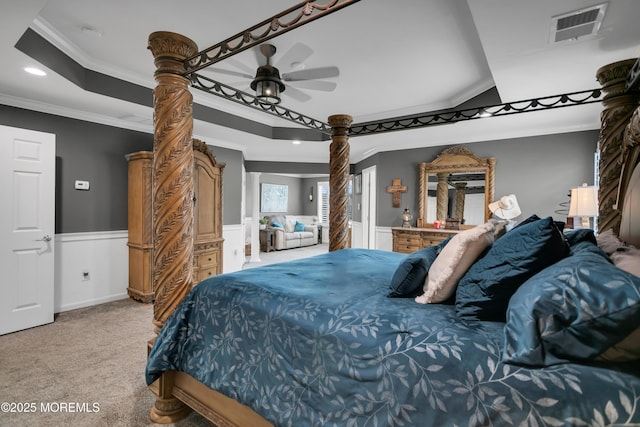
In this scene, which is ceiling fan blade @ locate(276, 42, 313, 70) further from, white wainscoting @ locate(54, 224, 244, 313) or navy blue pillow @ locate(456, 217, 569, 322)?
white wainscoting @ locate(54, 224, 244, 313)

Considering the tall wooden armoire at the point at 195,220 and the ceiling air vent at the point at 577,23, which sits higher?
the ceiling air vent at the point at 577,23

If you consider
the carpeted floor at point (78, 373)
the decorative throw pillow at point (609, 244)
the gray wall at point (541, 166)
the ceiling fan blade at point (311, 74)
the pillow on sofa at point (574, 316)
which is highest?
the ceiling fan blade at point (311, 74)

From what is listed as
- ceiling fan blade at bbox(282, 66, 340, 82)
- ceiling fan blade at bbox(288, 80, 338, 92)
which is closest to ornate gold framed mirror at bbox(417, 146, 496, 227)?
ceiling fan blade at bbox(288, 80, 338, 92)

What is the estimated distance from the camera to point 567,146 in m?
4.20

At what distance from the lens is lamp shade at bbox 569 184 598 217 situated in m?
3.00

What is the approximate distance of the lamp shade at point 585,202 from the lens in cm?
300

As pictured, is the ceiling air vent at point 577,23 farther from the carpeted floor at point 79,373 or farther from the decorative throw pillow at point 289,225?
the decorative throw pillow at point 289,225

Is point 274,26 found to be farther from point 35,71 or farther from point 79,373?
point 79,373

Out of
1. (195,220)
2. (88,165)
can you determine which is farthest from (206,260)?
(88,165)

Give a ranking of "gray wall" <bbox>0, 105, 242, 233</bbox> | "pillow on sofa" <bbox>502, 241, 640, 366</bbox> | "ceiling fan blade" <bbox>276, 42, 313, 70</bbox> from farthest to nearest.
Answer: "gray wall" <bbox>0, 105, 242, 233</bbox>
"ceiling fan blade" <bbox>276, 42, 313, 70</bbox>
"pillow on sofa" <bbox>502, 241, 640, 366</bbox>

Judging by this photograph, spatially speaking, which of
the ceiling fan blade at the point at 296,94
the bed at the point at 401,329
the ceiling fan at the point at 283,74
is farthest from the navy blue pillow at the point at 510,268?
the ceiling fan blade at the point at 296,94

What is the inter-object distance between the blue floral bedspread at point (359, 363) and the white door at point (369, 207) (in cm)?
411

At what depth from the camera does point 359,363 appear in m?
1.13

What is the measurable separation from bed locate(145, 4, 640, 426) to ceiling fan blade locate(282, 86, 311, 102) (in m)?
1.84
